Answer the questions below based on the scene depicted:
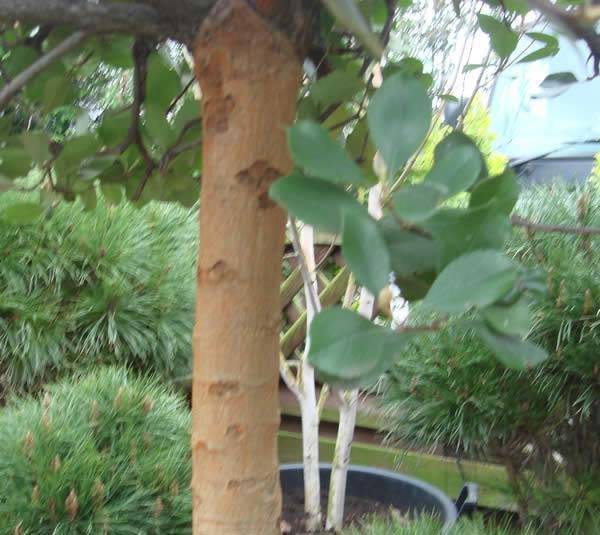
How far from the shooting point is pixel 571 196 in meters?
1.15

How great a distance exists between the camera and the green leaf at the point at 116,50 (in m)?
0.59

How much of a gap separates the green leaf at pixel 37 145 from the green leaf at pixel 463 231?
324 mm

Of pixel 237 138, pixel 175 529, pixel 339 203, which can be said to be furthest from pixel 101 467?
pixel 339 203

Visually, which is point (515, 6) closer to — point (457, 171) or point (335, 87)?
point (335, 87)

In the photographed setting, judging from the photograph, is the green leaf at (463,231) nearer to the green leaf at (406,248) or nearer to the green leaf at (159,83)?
the green leaf at (406,248)

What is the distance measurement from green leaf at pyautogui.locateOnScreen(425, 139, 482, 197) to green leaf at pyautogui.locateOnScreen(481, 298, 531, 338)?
46mm

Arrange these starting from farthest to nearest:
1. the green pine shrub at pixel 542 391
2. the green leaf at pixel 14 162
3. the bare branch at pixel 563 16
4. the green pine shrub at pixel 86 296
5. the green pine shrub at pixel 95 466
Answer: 1. the green pine shrub at pixel 86 296
2. the green pine shrub at pixel 95 466
3. the green pine shrub at pixel 542 391
4. the green leaf at pixel 14 162
5. the bare branch at pixel 563 16

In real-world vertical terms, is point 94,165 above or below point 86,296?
above

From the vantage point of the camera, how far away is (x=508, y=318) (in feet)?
0.92

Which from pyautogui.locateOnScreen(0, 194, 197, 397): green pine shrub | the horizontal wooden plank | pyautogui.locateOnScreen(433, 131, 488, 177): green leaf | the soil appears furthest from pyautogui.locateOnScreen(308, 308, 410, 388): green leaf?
pyautogui.locateOnScreen(0, 194, 197, 397): green pine shrub

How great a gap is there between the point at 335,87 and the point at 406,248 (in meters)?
0.20

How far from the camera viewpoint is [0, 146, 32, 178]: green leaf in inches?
22.9

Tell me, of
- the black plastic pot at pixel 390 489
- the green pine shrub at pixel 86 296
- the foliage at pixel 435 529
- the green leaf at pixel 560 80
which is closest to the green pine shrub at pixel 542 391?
the foliage at pixel 435 529

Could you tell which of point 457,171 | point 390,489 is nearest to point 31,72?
point 457,171
